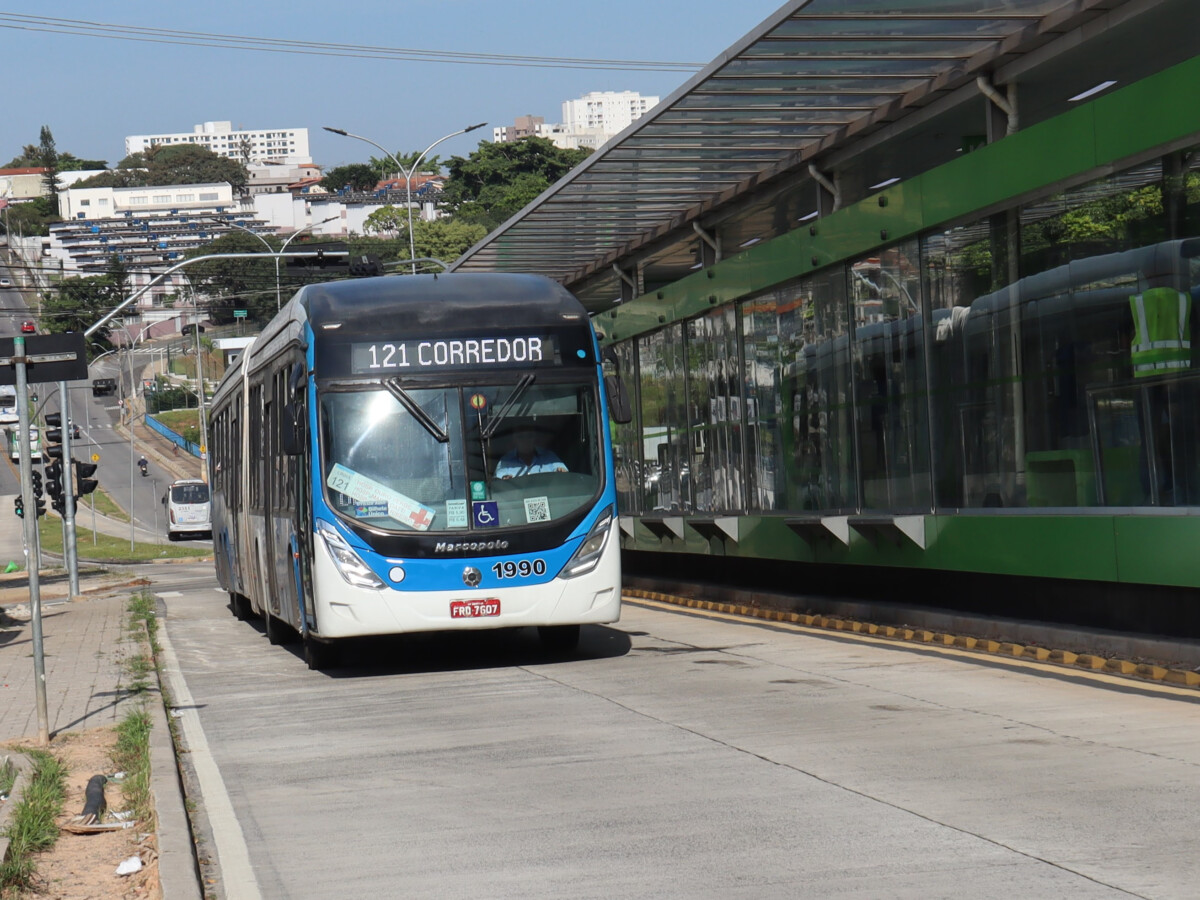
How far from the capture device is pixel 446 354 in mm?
13828

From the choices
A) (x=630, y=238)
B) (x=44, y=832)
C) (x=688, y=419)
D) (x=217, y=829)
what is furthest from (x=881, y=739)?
(x=630, y=238)

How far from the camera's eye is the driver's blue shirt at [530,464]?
13.6 meters

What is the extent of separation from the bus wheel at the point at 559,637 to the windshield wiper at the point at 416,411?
2.12 metres

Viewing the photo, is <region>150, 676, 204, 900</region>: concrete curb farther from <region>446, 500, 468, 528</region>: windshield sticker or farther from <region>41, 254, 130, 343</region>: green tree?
<region>41, 254, 130, 343</region>: green tree

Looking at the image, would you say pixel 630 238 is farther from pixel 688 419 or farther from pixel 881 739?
pixel 881 739

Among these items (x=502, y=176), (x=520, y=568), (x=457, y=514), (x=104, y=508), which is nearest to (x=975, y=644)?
(x=520, y=568)

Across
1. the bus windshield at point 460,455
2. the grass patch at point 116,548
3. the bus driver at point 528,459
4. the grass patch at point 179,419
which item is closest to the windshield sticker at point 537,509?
the bus windshield at point 460,455

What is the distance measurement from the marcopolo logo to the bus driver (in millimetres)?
595

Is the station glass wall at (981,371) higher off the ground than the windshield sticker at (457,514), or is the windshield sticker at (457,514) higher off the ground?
the station glass wall at (981,371)

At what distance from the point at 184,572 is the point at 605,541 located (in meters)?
32.4

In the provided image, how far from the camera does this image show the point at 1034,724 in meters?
9.37

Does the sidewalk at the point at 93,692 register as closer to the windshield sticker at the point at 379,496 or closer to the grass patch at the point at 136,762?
the grass patch at the point at 136,762

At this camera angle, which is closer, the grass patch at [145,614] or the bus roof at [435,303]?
the bus roof at [435,303]

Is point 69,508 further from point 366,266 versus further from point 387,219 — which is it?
point 387,219
